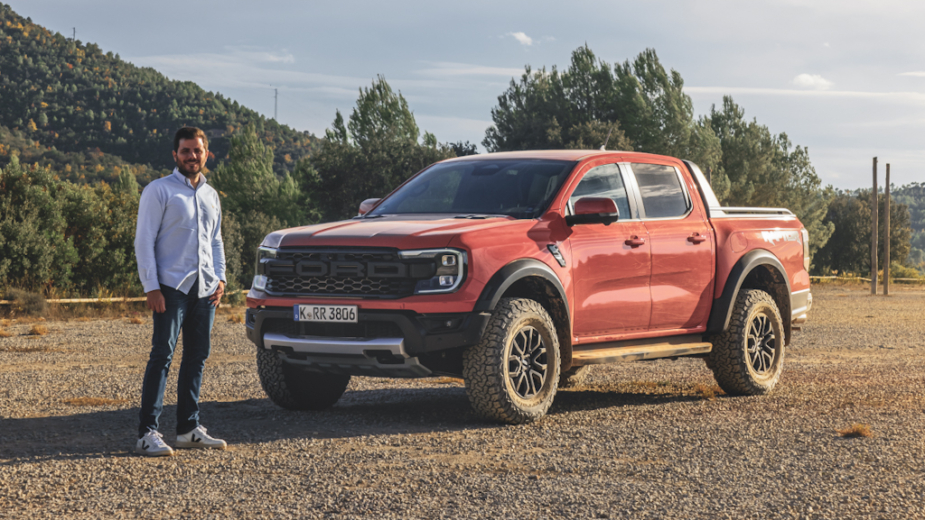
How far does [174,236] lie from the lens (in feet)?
19.7

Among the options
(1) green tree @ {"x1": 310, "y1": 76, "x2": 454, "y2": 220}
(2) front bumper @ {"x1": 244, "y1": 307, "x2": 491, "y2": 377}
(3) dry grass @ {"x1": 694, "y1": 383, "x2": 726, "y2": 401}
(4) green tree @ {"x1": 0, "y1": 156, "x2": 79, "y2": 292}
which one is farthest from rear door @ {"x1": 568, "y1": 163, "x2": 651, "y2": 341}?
(1) green tree @ {"x1": 310, "y1": 76, "x2": 454, "y2": 220}

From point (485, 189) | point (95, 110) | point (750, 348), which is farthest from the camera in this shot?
point (95, 110)

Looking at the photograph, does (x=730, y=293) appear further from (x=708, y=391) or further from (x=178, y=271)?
(x=178, y=271)

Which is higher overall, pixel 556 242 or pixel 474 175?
pixel 474 175

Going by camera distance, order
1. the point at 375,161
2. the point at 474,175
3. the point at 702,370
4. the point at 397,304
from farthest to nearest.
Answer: the point at 375,161 → the point at 702,370 → the point at 474,175 → the point at 397,304

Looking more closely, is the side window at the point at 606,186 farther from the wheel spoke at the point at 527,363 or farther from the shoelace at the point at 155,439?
the shoelace at the point at 155,439

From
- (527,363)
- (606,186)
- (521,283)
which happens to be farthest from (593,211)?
(527,363)

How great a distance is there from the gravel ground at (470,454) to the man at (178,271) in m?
0.26

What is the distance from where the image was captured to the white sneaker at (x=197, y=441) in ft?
20.5

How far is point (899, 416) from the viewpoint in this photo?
25.7ft

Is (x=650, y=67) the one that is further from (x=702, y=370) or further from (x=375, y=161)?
(x=702, y=370)

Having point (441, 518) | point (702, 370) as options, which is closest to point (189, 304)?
point (441, 518)

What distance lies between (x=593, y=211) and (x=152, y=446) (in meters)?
3.63

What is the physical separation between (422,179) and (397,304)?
2.23 meters
